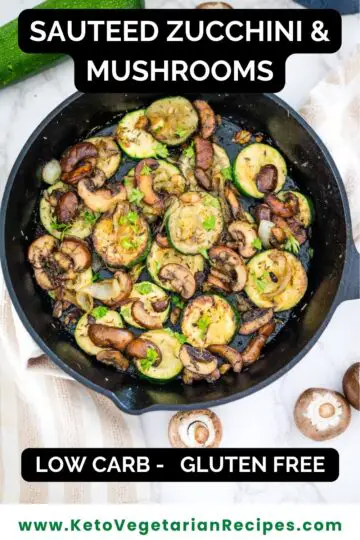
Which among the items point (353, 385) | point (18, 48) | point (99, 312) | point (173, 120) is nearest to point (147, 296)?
point (99, 312)

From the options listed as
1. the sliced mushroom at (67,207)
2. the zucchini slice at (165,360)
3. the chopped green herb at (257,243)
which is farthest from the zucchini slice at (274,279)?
the sliced mushroom at (67,207)

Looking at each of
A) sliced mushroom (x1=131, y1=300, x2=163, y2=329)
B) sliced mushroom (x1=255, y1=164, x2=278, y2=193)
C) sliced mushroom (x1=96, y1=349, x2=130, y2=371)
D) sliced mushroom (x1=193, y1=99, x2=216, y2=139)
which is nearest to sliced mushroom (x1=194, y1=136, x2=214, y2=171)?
sliced mushroom (x1=193, y1=99, x2=216, y2=139)

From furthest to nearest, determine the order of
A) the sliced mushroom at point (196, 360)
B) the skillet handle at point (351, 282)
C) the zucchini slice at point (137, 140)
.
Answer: the zucchini slice at point (137, 140) → the sliced mushroom at point (196, 360) → the skillet handle at point (351, 282)

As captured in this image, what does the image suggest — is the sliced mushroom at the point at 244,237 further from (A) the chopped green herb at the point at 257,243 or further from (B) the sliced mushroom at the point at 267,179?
(B) the sliced mushroom at the point at 267,179

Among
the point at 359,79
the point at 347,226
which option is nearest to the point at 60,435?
the point at 347,226

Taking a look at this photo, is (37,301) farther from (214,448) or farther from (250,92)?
(250,92)

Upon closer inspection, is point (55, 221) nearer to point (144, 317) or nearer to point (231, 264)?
point (144, 317)
